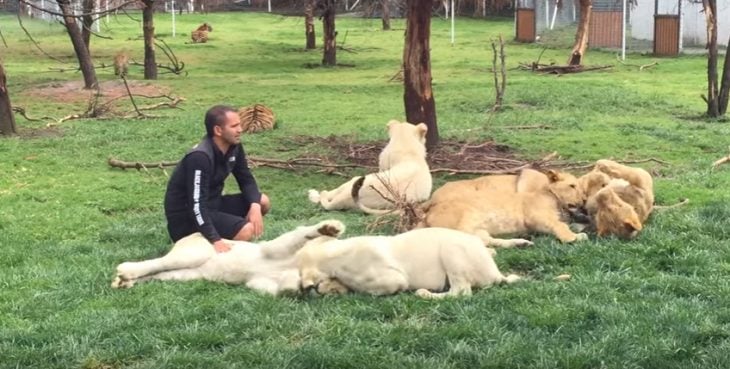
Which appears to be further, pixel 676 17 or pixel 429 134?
pixel 676 17

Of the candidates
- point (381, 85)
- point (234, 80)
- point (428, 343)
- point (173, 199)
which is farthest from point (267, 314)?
point (234, 80)

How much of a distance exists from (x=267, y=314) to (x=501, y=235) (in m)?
2.49

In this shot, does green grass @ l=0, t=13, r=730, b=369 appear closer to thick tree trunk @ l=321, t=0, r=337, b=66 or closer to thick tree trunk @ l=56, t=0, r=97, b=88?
thick tree trunk @ l=56, t=0, r=97, b=88

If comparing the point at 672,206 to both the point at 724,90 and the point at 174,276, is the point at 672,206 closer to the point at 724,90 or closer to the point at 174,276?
the point at 174,276

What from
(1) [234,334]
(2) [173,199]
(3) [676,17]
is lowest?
(1) [234,334]

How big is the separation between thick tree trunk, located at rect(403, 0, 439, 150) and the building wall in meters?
20.3

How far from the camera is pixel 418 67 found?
40.9 feet

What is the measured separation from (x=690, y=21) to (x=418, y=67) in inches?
868

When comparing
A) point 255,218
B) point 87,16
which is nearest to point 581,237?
point 255,218

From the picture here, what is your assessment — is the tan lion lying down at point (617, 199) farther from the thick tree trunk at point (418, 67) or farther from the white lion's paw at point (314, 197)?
the thick tree trunk at point (418, 67)

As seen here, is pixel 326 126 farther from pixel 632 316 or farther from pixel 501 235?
pixel 632 316

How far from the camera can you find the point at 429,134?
12.7 metres

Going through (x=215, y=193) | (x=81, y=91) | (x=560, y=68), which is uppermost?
Result: (x=560, y=68)

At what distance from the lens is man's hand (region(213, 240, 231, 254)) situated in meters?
6.47
